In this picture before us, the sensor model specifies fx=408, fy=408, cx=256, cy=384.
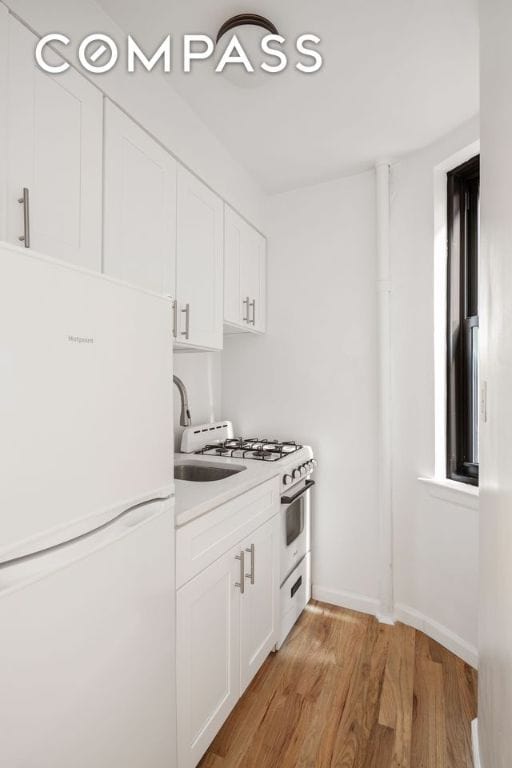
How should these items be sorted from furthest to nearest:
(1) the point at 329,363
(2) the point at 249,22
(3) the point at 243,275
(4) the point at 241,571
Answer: (1) the point at 329,363, (3) the point at 243,275, (4) the point at 241,571, (2) the point at 249,22

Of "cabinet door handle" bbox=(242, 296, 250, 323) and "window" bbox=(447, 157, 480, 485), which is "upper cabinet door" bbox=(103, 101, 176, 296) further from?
"window" bbox=(447, 157, 480, 485)

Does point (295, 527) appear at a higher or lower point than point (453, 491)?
lower

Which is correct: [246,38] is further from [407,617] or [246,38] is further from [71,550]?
[407,617]

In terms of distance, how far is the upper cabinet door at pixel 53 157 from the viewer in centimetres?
112

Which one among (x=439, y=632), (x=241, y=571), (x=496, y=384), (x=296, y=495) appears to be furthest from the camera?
(x=296, y=495)

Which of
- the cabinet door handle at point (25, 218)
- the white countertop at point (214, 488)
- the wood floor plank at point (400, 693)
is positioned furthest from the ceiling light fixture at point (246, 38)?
the wood floor plank at point (400, 693)

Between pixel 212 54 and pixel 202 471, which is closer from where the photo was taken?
pixel 212 54

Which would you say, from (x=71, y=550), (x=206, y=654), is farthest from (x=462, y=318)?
(x=71, y=550)

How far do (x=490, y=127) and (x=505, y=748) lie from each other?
1621mm

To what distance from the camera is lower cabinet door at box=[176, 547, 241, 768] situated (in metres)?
1.29

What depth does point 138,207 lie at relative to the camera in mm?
1593

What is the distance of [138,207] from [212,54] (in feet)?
2.16

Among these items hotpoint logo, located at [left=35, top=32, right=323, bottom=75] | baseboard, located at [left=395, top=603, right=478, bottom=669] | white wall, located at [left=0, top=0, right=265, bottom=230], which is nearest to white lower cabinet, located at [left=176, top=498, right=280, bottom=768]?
baseboard, located at [left=395, top=603, right=478, bottom=669]

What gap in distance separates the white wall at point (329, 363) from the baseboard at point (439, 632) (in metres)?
0.19
